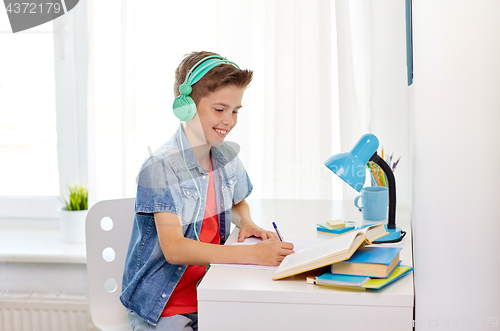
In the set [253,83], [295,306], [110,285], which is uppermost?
[253,83]

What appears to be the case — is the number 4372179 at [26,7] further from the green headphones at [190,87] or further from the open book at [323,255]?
the open book at [323,255]

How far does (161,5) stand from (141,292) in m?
0.98

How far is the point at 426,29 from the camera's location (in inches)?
26.0

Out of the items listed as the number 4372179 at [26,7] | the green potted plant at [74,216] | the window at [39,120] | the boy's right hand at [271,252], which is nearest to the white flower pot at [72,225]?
the green potted plant at [74,216]

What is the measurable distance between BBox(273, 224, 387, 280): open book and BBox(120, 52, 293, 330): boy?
12 cm

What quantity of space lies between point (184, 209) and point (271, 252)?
0.26m

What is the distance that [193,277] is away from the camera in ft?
3.27

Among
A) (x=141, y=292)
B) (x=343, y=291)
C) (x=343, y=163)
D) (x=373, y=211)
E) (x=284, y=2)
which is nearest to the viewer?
(x=343, y=291)

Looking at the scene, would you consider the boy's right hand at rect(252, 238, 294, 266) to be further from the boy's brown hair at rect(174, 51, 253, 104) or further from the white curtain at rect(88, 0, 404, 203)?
the white curtain at rect(88, 0, 404, 203)

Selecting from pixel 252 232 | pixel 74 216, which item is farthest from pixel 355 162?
pixel 74 216

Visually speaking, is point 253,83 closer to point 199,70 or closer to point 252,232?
point 199,70

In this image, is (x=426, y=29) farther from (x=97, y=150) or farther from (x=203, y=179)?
(x=97, y=150)

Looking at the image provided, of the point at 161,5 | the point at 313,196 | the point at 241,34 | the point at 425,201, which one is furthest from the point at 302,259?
A: the point at 161,5

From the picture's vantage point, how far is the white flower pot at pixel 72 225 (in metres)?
1.53
